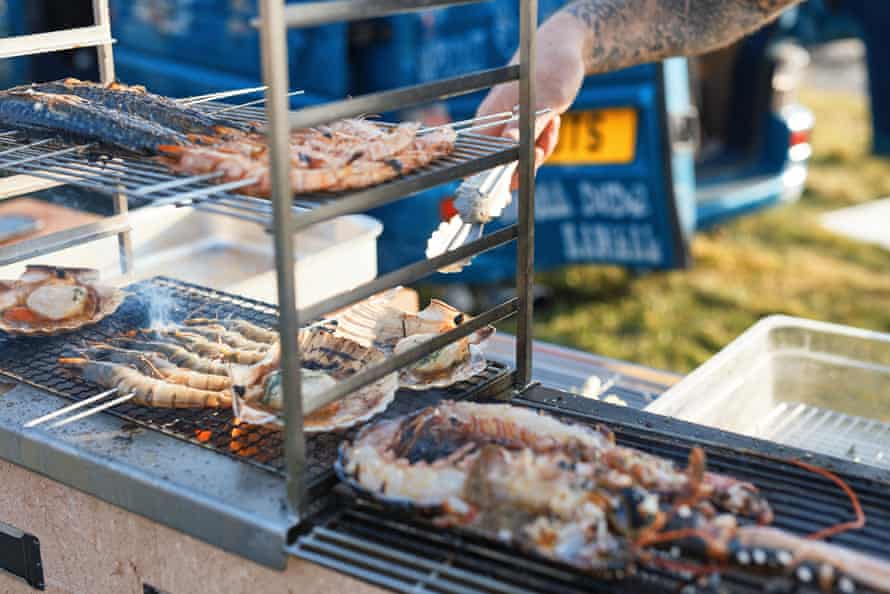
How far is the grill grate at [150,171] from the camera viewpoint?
2.03 m

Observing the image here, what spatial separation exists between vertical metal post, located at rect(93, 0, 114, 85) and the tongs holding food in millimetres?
1161

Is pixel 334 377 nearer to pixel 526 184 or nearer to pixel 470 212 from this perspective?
pixel 470 212

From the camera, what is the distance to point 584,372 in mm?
3672

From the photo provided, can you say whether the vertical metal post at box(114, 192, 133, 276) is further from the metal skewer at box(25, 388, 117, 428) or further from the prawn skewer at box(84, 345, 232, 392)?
the metal skewer at box(25, 388, 117, 428)

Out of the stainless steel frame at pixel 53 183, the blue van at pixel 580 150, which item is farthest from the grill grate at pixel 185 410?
the blue van at pixel 580 150

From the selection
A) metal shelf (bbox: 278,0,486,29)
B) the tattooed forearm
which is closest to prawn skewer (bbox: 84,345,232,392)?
metal shelf (bbox: 278,0,486,29)

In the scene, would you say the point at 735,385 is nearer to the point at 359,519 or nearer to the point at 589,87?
the point at 359,519

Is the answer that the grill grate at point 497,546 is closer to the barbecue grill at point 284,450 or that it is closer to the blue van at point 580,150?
the barbecue grill at point 284,450

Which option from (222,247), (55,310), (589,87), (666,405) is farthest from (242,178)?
(589,87)

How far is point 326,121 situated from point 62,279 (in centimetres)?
136

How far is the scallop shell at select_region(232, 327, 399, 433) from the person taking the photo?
2.31 metres

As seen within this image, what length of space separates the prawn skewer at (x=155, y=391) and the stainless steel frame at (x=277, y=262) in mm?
88

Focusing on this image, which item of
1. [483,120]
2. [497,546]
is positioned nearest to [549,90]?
[483,120]

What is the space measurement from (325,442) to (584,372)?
151 cm
